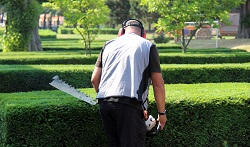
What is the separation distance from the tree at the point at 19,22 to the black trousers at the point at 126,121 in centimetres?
1592

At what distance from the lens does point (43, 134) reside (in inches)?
220

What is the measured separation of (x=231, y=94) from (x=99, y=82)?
213cm

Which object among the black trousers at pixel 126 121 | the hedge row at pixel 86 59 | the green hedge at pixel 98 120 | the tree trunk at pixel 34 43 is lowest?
the tree trunk at pixel 34 43

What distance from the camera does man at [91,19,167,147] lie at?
4.44 meters

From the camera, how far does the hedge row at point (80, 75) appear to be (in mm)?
9602

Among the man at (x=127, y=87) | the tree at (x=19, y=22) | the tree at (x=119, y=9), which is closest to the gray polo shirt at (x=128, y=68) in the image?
the man at (x=127, y=87)

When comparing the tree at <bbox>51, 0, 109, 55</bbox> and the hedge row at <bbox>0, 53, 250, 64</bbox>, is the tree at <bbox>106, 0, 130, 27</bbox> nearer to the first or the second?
the tree at <bbox>51, 0, 109, 55</bbox>

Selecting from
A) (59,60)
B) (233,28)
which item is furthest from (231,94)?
(233,28)

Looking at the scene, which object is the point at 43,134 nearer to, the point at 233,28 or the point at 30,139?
the point at 30,139

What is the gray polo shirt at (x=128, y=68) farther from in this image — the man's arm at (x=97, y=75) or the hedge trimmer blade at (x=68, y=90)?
the hedge trimmer blade at (x=68, y=90)

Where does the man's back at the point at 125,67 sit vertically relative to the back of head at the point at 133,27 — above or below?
below

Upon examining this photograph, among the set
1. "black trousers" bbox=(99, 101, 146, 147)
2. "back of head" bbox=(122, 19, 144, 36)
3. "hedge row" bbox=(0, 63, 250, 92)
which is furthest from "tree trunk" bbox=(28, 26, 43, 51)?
"black trousers" bbox=(99, 101, 146, 147)

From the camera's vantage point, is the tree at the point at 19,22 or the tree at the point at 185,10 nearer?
the tree at the point at 185,10

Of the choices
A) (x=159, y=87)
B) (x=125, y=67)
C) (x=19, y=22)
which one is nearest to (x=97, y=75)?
(x=125, y=67)
